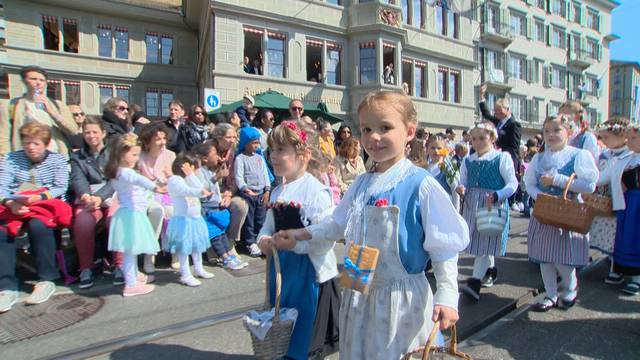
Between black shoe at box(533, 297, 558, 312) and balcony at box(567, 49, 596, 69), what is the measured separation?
142 feet

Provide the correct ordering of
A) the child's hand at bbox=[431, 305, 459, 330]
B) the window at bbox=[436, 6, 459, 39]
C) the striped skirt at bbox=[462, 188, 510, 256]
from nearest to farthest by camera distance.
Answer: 1. the child's hand at bbox=[431, 305, 459, 330]
2. the striped skirt at bbox=[462, 188, 510, 256]
3. the window at bbox=[436, 6, 459, 39]

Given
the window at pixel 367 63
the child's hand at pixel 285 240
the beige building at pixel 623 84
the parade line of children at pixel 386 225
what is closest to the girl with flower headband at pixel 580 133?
the parade line of children at pixel 386 225

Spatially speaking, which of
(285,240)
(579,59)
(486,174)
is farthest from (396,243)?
(579,59)

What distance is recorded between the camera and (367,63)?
824 inches

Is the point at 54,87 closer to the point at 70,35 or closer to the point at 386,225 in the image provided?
the point at 70,35

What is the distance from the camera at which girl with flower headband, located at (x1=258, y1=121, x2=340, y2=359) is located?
2652 mm

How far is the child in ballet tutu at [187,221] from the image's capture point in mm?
4805

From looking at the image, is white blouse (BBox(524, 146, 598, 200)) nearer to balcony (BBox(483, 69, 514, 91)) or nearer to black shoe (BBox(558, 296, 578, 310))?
black shoe (BBox(558, 296, 578, 310))

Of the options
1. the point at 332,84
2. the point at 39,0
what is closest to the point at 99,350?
the point at 332,84

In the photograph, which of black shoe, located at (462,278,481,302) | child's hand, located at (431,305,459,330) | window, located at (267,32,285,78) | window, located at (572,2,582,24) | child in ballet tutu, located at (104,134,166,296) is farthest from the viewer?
window, located at (572,2,582,24)

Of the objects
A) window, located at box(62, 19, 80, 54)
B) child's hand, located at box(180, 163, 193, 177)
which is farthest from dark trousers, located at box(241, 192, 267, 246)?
window, located at box(62, 19, 80, 54)

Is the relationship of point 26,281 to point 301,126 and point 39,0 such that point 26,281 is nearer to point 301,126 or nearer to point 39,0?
point 301,126

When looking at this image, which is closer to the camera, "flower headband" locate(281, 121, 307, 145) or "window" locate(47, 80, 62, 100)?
"flower headband" locate(281, 121, 307, 145)

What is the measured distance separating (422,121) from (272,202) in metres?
22.2
